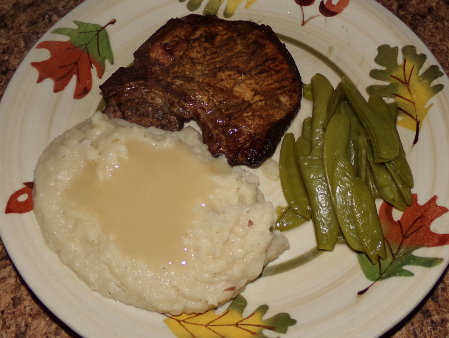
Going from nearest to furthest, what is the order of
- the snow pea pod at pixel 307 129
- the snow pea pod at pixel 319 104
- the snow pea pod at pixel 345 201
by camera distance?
the snow pea pod at pixel 345 201 < the snow pea pod at pixel 319 104 < the snow pea pod at pixel 307 129

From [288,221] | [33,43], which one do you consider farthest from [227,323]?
[33,43]

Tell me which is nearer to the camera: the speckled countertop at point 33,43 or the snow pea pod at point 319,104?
the speckled countertop at point 33,43

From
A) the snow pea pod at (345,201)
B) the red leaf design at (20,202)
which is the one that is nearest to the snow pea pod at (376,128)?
the snow pea pod at (345,201)

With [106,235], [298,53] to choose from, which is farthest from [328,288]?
[298,53]

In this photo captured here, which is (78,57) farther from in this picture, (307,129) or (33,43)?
(307,129)

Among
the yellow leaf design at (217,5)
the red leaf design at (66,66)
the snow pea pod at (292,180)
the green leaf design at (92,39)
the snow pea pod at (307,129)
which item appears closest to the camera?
the snow pea pod at (292,180)

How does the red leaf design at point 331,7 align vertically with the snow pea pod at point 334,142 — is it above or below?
above

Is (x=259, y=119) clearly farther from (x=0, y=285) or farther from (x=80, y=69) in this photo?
(x=0, y=285)

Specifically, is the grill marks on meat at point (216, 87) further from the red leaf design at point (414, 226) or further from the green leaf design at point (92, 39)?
the red leaf design at point (414, 226)
